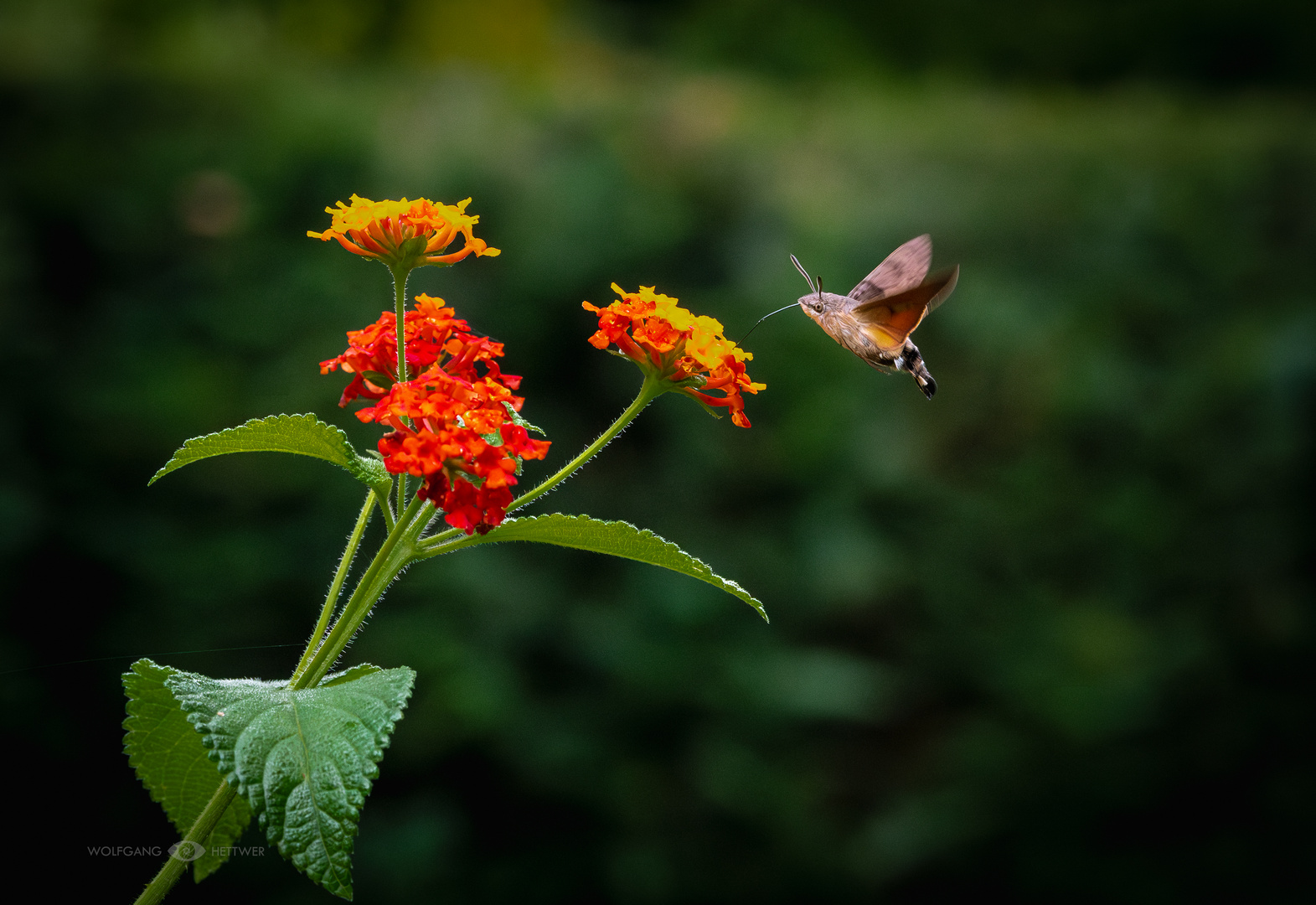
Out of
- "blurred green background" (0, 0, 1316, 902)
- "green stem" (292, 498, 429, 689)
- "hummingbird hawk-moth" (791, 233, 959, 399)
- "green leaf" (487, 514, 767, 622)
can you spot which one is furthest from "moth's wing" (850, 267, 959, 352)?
"blurred green background" (0, 0, 1316, 902)

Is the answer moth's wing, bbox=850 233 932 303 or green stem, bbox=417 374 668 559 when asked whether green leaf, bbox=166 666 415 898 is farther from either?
moth's wing, bbox=850 233 932 303

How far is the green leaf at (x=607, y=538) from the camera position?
638 millimetres

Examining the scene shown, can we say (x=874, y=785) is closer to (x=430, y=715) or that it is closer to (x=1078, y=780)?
(x=1078, y=780)

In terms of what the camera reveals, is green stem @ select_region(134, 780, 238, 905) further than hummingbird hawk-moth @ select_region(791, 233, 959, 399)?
No

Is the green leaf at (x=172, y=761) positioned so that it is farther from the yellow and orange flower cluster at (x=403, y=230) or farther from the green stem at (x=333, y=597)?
the yellow and orange flower cluster at (x=403, y=230)

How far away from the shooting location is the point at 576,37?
3.42 m

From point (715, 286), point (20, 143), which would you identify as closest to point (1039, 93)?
point (715, 286)

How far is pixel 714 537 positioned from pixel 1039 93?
7.42 ft

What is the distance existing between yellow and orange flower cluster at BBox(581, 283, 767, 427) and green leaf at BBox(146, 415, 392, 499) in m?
0.19

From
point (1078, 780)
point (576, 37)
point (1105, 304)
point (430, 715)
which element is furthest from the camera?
point (576, 37)

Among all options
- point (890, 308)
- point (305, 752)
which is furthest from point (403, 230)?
point (890, 308)

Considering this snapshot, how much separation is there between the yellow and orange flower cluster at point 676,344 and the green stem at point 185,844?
38 centimetres

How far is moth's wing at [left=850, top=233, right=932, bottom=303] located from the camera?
1.11m

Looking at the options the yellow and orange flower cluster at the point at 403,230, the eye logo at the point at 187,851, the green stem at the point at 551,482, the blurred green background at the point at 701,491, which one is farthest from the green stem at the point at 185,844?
the blurred green background at the point at 701,491
